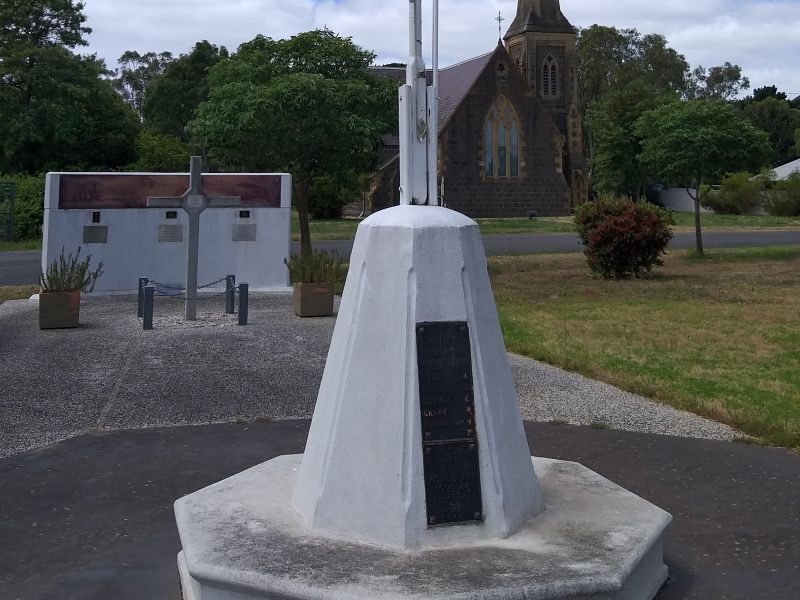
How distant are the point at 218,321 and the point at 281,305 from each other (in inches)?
85.2

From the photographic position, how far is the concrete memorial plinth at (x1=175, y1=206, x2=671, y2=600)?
4359mm

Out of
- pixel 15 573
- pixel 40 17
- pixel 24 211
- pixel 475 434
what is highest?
pixel 40 17

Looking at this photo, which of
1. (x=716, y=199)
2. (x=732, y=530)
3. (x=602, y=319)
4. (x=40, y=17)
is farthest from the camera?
(x=716, y=199)

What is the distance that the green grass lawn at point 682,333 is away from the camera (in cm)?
911

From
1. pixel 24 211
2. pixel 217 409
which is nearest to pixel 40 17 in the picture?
pixel 24 211

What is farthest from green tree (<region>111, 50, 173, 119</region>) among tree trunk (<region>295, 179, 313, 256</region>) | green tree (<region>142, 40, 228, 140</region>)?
tree trunk (<region>295, 179, 313, 256</region>)

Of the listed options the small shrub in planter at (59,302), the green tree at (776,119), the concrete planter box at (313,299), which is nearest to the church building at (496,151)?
the green tree at (776,119)

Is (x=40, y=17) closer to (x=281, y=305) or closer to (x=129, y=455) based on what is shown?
(x=281, y=305)

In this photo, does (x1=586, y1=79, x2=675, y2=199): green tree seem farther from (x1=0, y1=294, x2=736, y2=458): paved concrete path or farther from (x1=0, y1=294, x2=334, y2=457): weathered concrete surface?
(x1=0, y1=294, x2=736, y2=458): paved concrete path

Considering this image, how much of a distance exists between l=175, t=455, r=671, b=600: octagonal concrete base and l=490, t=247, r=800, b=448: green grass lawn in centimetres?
323

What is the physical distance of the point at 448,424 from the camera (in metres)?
4.57

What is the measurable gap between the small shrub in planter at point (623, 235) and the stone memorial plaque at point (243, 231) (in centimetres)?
754

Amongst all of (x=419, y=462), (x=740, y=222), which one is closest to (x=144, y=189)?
(x=419, y=462)

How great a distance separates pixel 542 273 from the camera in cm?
2281
